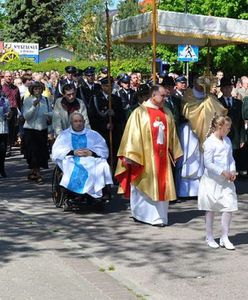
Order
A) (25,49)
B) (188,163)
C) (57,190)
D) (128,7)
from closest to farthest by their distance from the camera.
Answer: (57,190) < (188,163) < (25,49) < (128,7)

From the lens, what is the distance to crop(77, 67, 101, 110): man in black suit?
12.6m

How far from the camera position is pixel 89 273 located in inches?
254

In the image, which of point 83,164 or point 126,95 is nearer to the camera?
point 83,164

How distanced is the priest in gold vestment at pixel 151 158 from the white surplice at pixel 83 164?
0.62 metres

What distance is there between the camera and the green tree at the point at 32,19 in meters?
58.9

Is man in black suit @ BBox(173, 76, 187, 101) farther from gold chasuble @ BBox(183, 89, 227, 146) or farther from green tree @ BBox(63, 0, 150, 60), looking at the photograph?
green tree @ BBox(63, 0, 150, 60)

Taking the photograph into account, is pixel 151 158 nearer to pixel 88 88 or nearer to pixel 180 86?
pixel 180 86

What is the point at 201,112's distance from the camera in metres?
10.4

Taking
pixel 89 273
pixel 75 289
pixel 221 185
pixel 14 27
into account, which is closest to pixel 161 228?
pixel 221 185

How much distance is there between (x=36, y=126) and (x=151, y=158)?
13.2ft

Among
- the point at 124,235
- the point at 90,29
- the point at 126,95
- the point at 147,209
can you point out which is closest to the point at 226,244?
the point at 124,235

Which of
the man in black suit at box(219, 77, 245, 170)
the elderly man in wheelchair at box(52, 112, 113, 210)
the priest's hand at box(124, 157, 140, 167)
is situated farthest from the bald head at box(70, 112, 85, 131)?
the man in black suit at box(219, 77, 245, 170)

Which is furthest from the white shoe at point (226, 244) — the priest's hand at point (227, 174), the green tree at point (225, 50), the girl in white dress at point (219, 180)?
the green tree at point (225, 50)

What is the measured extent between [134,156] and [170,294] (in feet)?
10.0
